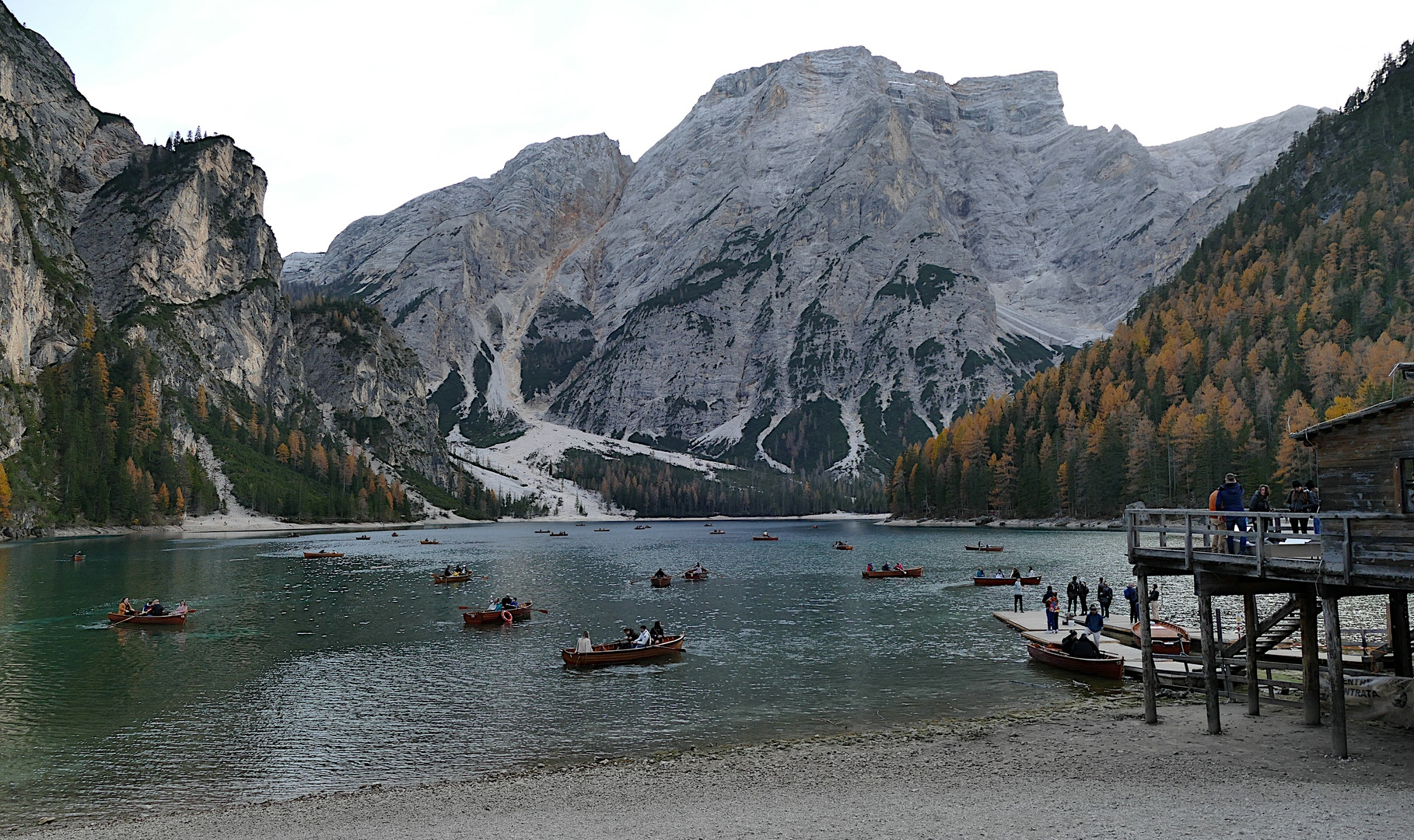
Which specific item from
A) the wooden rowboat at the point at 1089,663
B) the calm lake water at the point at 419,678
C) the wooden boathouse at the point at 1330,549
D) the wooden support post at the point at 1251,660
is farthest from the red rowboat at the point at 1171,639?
the wooden boathouse at the point at 1330,549

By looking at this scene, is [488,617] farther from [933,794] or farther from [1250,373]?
[1250,373]

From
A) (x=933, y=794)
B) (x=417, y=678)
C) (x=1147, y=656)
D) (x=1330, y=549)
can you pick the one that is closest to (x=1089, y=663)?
(x=1147, y=656)

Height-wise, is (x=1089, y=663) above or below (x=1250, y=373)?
below

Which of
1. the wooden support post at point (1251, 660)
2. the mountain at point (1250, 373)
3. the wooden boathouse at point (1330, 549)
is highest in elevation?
the mountain at point (1250, 373)

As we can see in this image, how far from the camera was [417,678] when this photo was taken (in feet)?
174

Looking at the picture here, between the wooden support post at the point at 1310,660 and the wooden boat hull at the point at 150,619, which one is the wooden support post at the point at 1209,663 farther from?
the wooden boat hull at the point at 150,619

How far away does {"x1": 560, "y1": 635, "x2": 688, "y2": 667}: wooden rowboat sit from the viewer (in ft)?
180

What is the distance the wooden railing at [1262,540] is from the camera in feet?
85.2

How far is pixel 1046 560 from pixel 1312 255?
116 meters

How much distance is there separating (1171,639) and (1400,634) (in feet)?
57.1

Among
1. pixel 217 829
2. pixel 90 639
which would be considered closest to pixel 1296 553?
pixel 217 829

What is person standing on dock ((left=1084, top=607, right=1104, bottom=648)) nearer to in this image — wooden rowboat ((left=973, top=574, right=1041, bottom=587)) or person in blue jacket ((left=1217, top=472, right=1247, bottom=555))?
person in blue jacket ((left=1217, top=472, right=1247, bottom=555))

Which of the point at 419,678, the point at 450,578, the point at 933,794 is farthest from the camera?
the point at 450,578

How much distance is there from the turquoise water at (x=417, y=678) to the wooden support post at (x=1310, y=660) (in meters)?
13.0
